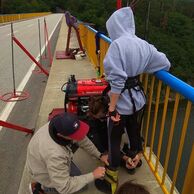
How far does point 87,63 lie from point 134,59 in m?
6.47

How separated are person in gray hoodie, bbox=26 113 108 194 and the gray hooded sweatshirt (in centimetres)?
46

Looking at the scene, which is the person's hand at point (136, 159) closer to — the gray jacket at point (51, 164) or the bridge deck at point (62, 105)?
the bridge deck at point (62, 105)

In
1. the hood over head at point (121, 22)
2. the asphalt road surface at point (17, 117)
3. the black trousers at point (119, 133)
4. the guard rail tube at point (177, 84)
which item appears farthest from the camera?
the asphalt road surface at point (17, 117)

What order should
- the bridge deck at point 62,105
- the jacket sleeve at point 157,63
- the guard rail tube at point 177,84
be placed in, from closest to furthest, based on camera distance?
the guard rail tube at point 177,84 → the jacket sleeve at point 157,63 → the bridge deck at point 62,105

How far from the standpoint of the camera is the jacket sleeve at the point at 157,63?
9.04ft

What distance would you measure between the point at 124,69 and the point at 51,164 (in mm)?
1000

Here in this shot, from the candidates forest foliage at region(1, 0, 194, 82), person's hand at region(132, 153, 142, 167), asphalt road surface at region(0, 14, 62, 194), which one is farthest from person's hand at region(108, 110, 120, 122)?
forest foliage at region(1, 0, 194, 82)

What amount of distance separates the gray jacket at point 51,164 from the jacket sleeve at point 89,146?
423 millimetres

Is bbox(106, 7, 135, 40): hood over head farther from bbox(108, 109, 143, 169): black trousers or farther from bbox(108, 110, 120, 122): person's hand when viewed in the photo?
bbox(108, 109, 143, 169): black trousers

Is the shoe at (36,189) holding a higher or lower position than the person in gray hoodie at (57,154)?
lower

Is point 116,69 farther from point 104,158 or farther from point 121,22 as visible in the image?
point 104,158

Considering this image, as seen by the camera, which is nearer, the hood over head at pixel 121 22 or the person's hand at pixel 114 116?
the hood over head at pixel 121 22

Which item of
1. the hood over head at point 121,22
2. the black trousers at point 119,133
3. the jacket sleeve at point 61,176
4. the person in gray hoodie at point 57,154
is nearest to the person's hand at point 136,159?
the black trousers at point 119,133

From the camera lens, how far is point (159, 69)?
9.41 ft
